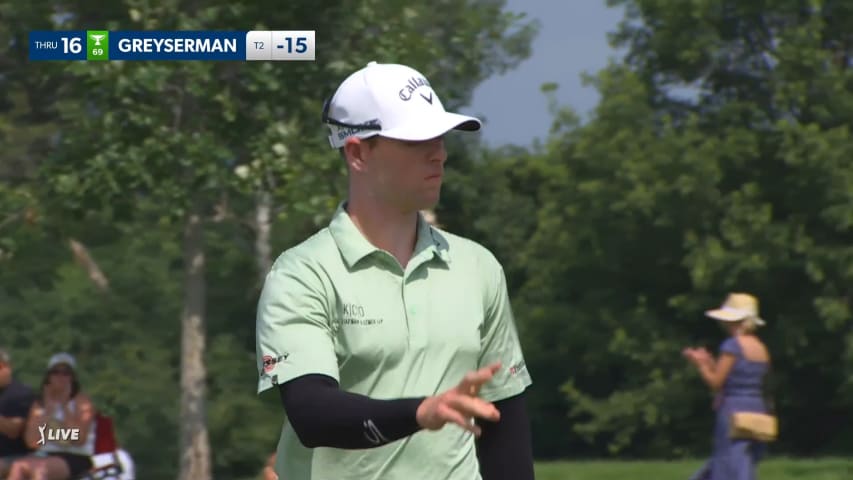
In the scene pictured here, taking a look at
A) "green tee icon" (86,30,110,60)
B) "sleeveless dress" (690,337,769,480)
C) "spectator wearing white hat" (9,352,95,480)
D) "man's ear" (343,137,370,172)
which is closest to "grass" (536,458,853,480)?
"sleeveless dress" (690,337,769,480)

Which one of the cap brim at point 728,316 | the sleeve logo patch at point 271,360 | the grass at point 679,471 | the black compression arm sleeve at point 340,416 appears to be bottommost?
the grass at point 679,471

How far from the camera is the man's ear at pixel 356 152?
3.27 meters

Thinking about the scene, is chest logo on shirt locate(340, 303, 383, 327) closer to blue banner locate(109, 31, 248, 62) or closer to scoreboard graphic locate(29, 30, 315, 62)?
scoreboard graphic locate(29, 30, 315, 62)

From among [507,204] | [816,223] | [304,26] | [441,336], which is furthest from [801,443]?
[441,336]

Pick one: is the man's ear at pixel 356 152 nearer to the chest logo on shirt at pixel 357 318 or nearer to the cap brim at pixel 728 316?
the chest logo on shirt at pixel 357 318

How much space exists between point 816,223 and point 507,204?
37.4 feet

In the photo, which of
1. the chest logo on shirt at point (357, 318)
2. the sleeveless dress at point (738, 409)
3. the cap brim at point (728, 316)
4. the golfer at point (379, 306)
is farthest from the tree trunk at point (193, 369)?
the chest logo on shirt at point (357, 318)

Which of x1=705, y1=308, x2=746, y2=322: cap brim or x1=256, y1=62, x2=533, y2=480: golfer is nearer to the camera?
x1=256, y1=62, x2=533, y2=480: golfer

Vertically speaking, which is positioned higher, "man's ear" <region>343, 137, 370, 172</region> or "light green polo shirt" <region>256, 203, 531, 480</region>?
"man's ear" <region>343, 137, 370, 172</region>

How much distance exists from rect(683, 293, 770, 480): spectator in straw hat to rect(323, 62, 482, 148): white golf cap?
28.2 ft

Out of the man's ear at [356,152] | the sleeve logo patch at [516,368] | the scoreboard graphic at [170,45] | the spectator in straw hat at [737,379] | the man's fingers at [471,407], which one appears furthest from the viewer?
the scoreboard graphic at [170,45]

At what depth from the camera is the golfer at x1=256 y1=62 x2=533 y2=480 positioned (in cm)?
317

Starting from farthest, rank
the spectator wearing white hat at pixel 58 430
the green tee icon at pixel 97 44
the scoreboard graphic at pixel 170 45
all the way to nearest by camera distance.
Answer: the scoreboard graphic at pixel 170 45 → the green tee icon at pixel 97 44 → the spectator wearing white hat at pixel 58 430

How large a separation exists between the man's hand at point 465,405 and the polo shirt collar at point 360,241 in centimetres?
48
